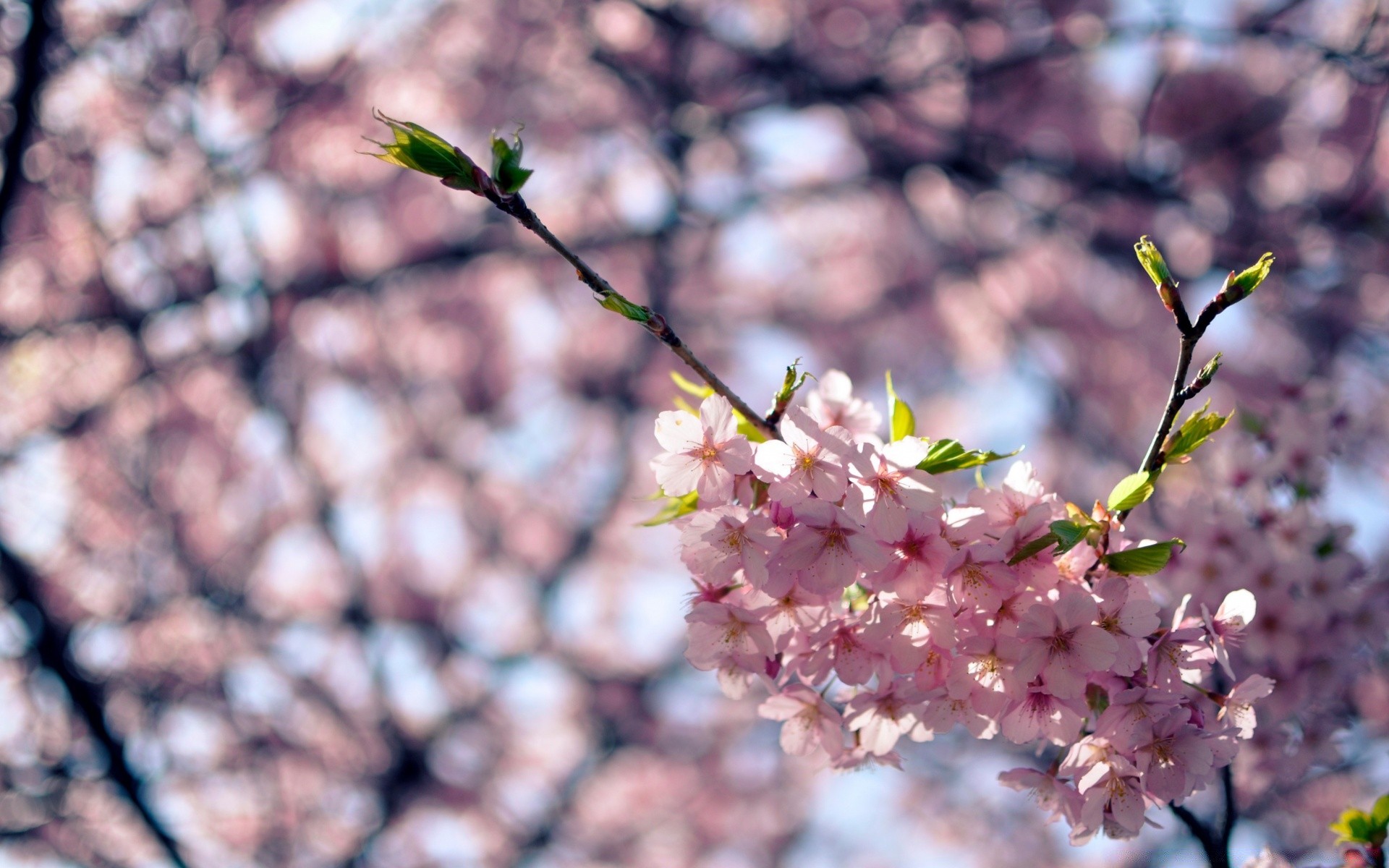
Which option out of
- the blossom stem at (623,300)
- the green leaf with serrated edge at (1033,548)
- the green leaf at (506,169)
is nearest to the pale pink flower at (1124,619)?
the green leaf with serrated edge at (1033,548)

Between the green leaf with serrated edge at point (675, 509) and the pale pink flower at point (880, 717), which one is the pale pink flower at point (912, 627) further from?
the green leaf with serrated edge at point (675, 509)

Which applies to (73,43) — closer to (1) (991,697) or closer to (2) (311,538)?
(2) (311,538)

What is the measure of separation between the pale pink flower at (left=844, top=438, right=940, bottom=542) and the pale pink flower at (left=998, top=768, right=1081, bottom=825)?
521 millimetres

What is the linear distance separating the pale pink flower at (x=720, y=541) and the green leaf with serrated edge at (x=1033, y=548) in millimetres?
308

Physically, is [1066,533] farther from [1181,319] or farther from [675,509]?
[675,509]

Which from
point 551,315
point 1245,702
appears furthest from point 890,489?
point 551,315

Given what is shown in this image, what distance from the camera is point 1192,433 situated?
1.19 metres

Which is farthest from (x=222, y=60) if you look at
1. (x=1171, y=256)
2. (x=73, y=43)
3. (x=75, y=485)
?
(x=1171, y=256)

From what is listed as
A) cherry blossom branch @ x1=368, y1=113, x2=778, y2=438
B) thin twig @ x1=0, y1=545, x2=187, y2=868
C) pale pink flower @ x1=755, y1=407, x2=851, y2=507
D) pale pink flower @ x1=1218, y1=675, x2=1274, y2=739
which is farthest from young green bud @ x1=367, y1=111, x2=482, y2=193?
thin twig @ x1=0, y1=545, x2=187, y2=868

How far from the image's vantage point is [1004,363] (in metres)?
7.83

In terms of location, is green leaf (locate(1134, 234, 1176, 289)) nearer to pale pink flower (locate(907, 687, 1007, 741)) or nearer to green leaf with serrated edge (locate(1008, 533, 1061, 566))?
green leaf with serrated edge (locate(1008, 533, 1061, 566))

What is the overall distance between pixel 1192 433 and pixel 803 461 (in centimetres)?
55

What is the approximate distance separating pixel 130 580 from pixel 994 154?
6137 mm

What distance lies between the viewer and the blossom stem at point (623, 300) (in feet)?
3.66
